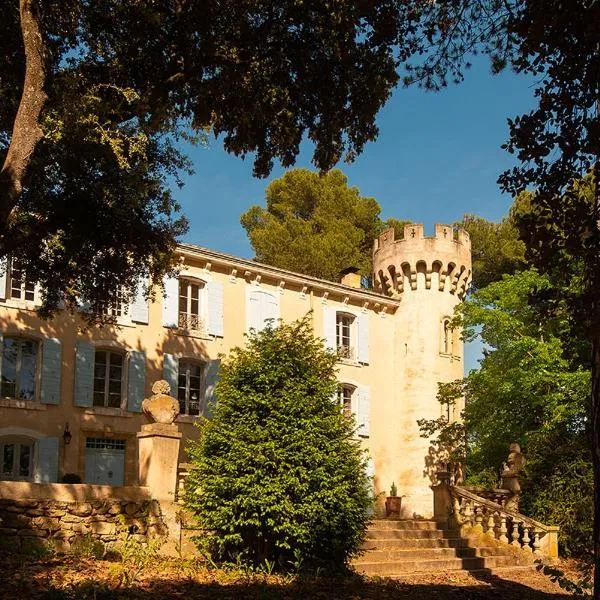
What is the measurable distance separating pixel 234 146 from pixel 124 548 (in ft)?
20.6

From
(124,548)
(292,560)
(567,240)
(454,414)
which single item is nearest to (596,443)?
(567,240)

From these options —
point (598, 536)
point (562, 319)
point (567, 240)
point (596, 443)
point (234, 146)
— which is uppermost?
point (234, 146)

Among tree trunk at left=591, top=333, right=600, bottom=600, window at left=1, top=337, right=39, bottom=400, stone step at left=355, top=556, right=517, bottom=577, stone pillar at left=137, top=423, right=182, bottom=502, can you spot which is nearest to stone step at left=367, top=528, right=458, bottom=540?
stone step at left=355, top=556, right=517, bottom=577

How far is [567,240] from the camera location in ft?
19.9

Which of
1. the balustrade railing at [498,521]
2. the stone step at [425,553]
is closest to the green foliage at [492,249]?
the balustrade railing at [498,521]

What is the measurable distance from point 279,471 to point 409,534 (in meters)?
6.36

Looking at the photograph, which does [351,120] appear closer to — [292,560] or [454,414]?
[292,560]

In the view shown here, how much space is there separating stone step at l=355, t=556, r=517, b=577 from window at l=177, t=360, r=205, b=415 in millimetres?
9864

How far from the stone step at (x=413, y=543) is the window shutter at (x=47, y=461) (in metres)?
8.91

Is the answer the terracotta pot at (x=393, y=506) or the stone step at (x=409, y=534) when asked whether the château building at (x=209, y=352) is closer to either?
the terracotta pot at (x=393, y=506)

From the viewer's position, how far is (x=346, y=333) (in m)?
28.4

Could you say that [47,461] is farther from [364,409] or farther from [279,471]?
[364,409]

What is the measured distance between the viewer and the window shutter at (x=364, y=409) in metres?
27.6

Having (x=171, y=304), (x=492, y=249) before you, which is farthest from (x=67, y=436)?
(x=492, y=249)
